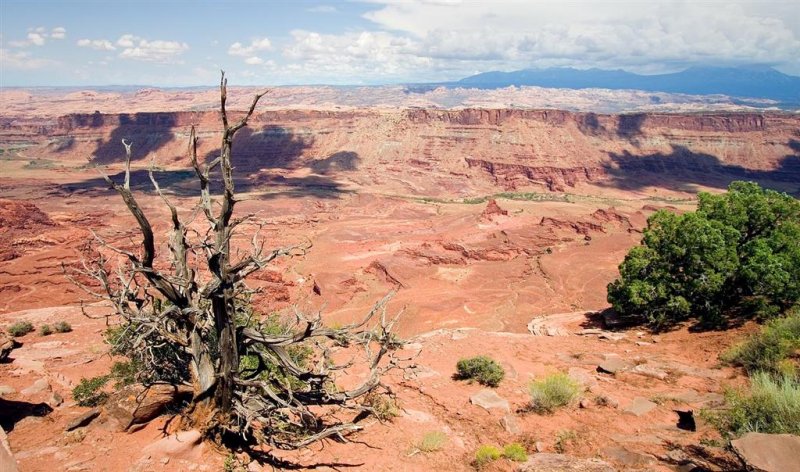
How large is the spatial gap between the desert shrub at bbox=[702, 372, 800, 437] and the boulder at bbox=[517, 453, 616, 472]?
2.79 metres

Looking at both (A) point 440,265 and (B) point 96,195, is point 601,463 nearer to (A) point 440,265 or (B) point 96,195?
(A) point 440,265

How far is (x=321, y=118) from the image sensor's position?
396ft

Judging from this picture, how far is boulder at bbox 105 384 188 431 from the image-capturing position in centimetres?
747

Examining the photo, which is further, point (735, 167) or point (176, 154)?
point (176, 154)

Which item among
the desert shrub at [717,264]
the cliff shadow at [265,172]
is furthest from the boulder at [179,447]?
the cliff shadow at [265,172]

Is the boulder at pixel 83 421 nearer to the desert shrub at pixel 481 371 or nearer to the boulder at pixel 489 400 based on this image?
the boulder at pixel 489 400

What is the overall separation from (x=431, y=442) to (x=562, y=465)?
8.44ft

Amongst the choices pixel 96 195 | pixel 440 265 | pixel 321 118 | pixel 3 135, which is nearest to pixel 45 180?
pixel 96 195

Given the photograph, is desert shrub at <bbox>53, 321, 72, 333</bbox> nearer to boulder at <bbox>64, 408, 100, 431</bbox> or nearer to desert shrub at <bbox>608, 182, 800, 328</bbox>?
boulder at <bbox>64, 408, 100, 431</bbox>

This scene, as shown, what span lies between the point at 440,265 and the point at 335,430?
108 ft

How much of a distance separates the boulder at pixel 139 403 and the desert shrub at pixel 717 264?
1970 centimetres

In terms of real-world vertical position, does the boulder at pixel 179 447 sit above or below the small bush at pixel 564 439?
above

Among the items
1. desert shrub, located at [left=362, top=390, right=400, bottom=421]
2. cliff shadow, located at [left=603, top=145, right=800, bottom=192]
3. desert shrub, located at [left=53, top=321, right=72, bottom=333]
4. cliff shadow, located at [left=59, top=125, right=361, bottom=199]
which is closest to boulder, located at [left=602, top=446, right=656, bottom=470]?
desert shrub, located at [left=362, top=390, right=400, bottom=421]

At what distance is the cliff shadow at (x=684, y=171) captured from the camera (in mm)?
94750
